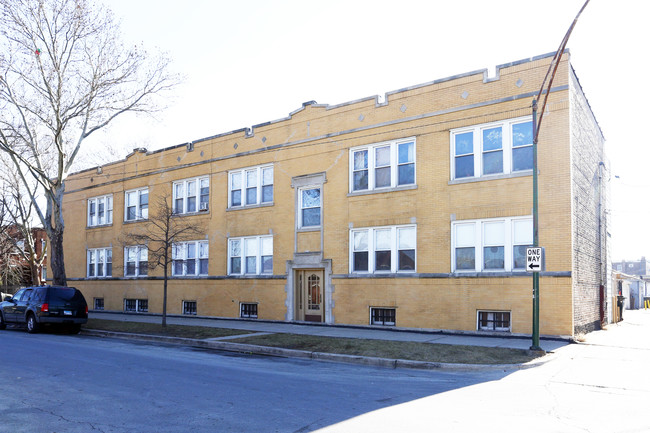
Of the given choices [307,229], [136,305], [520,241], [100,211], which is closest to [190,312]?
[136,305]

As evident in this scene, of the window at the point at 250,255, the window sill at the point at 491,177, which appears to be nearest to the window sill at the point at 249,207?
the window at the point at 250,255

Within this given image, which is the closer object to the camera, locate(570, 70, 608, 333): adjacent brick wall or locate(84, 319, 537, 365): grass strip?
locate(84, 319, 537, 365): grass strip

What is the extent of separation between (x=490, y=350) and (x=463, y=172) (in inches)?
267

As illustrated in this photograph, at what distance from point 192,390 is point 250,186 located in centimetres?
1601

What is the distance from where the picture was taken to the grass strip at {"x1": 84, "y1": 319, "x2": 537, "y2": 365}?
504 inches

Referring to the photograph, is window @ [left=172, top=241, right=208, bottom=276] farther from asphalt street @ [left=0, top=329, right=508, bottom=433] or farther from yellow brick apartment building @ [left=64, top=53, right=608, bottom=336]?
asphalt street @ [left=0, top=329, right=508, bottom=433]

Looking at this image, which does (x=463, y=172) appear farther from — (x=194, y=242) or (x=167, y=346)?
(x=194, y=242)

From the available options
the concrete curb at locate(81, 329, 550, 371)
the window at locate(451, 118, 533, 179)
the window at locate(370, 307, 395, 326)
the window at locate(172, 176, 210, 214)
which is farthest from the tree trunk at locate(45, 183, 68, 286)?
the window at locate(451, 118, 533, 179)

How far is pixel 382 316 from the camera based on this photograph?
792 inches

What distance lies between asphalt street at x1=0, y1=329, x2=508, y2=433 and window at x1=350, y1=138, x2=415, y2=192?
8727 mm

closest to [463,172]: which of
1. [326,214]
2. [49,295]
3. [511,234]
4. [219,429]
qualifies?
[511,234]

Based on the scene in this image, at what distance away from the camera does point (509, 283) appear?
17.2 metres

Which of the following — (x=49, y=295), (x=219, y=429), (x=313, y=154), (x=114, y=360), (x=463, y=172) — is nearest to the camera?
(x=219, y=429)

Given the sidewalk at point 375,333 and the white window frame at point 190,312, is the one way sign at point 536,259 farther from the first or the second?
the white window frame at point 190,312
